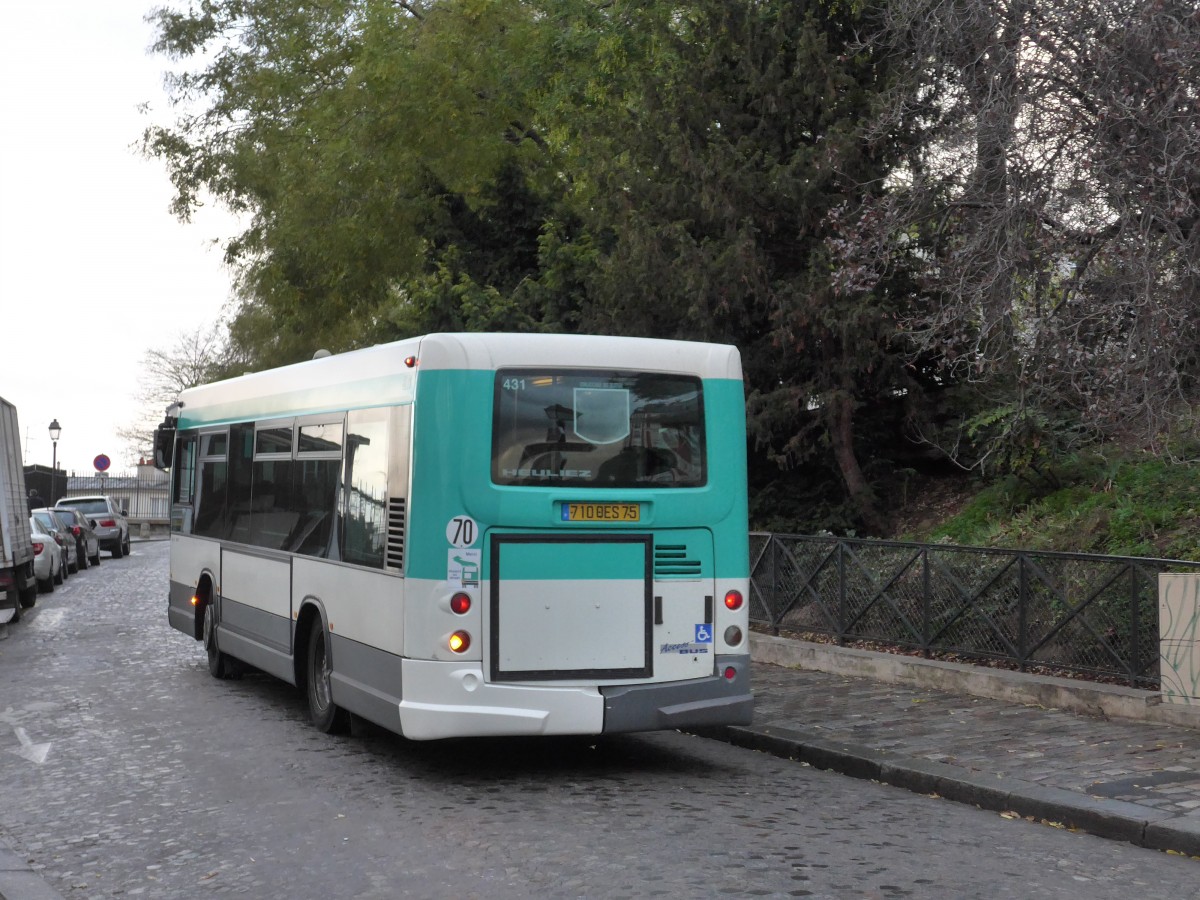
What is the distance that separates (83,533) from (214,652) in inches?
933

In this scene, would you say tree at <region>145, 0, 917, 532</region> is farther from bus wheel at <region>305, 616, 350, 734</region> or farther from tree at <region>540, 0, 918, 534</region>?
bus wheel at <region>305, 616, 350, 734</region>

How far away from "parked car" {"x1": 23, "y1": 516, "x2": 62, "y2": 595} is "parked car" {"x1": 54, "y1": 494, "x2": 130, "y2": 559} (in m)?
12.6

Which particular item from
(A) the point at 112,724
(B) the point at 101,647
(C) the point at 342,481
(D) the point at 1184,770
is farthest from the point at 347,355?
(B) the point at 101,647

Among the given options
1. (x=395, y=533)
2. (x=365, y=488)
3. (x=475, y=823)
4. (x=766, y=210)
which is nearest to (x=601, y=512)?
(x=395, y=533)

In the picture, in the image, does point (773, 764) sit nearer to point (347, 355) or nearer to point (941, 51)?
point (347, 355)

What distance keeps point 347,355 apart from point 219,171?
22.0 m

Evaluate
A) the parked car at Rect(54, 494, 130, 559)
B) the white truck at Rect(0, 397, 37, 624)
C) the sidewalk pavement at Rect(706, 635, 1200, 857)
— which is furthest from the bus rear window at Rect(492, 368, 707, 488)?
the parked car at Rect(54, 494, 130, 559)

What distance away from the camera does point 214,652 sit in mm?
14398

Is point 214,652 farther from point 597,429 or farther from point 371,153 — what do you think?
point 371,153

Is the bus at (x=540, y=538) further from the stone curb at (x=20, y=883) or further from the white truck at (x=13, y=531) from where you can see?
the white truck at (x=13, y=531)

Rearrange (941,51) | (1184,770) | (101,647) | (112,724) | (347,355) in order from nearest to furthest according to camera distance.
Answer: (1184,770)
(347,355)
(112,724)
(941,51)
(101,647)

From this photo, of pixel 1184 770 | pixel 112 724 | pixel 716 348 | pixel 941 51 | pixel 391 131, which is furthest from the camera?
pixel 391 131

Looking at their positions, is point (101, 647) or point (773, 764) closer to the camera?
point (773, 764)

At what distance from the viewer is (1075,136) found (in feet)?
40.7
